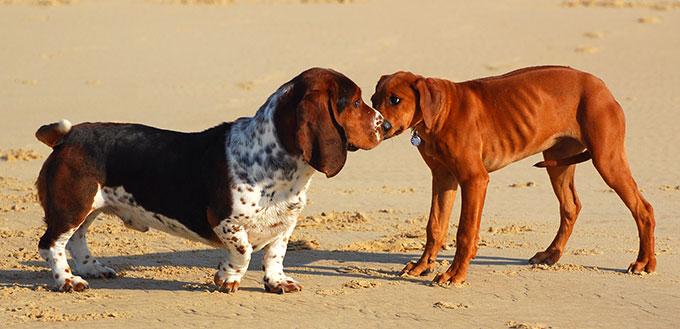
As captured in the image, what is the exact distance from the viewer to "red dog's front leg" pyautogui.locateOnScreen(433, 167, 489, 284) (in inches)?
278

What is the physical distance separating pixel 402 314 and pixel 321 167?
1.15 meters

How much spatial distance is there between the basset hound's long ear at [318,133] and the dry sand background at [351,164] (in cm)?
105

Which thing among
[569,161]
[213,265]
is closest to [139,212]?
[213,265]

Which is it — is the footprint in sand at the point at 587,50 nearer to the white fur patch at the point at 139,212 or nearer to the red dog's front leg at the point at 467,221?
the red dog's front leg at the point at 467,221

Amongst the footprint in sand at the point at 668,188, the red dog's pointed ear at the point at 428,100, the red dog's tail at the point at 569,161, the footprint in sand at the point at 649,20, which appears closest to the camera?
the red dog's pointed ear at the point at 428,100

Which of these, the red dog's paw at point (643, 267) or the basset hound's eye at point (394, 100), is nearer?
the basset hound's eye at point (394, 100)

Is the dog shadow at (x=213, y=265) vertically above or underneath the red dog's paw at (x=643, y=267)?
underneath

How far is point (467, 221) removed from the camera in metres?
7.09

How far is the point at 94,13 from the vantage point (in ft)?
96.1

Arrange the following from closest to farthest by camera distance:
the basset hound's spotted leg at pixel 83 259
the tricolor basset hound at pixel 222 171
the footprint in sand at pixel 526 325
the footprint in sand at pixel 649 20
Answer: the footprint in sand at pixel 526 325
the tricolor basset hound at pixel 222 171
the basset hound's spotted leg at pixel 83 259
the footprint in sand at pixel 649 20

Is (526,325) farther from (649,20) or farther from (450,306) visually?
(649,20)

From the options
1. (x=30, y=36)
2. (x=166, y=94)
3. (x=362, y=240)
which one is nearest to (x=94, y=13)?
(x=30, y=36)

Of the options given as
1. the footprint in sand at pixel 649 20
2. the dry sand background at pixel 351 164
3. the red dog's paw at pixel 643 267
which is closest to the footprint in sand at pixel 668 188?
the dry sand background at pixel 351 164

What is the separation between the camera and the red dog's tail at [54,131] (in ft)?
22.2
